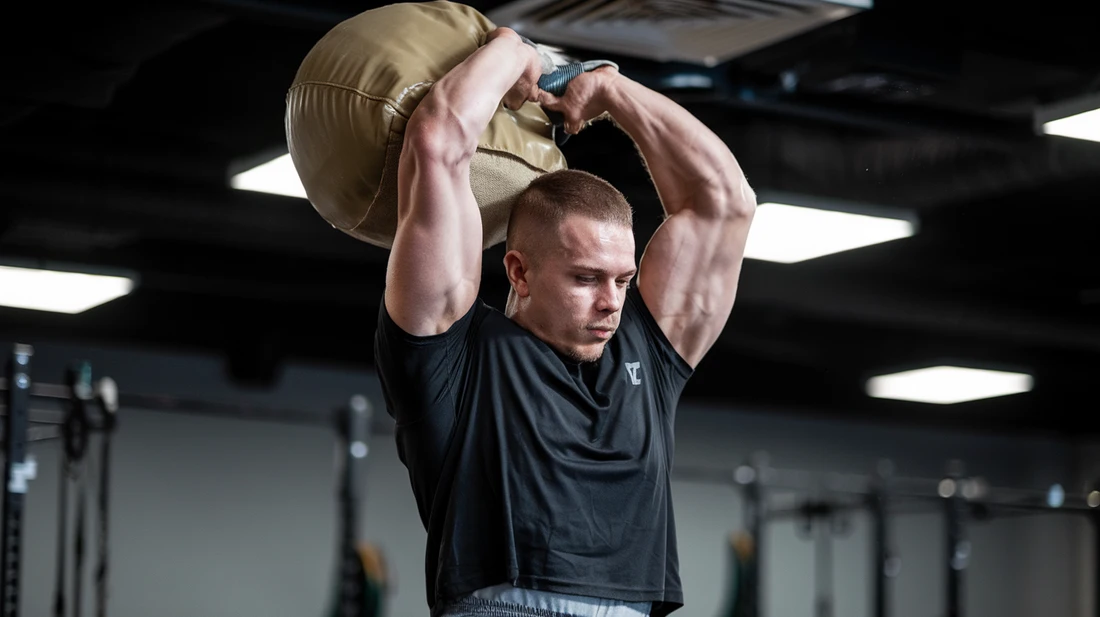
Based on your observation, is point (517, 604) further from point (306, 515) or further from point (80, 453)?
point (306, 515)

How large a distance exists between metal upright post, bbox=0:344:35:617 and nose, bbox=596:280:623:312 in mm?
2677

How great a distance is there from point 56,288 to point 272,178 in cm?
246

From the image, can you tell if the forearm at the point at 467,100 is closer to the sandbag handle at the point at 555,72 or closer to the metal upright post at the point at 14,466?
the sandbag handle at the point at 555,72

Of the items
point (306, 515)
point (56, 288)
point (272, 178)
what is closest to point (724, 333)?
point (306, 515)

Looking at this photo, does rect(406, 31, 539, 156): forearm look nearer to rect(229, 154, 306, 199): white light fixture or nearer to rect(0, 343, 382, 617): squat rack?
rect(0, 343, 382, 617): squat rack

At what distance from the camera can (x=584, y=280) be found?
219 centimetres

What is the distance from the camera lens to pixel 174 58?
5039 mm

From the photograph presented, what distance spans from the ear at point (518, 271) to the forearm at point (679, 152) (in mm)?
344

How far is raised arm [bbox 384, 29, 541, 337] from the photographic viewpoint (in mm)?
2080

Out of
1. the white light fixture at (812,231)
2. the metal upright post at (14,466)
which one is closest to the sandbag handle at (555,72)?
the metal upright post at (14,466)

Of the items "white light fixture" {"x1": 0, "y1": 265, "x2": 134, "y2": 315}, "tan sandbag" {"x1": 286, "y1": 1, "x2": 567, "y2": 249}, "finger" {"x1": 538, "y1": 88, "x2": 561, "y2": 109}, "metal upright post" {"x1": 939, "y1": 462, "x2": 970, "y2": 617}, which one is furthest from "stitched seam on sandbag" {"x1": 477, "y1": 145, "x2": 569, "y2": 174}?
"white light fixture" {"x1": 0, "y1": 265, "x2": 134, "y2": 315}

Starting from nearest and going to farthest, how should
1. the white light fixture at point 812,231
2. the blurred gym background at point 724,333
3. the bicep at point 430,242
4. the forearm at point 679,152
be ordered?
the bicep at point 430,242, the forearm at point 679,152, the blurred gym background at point 724,333, the white light fixture at point 812,231

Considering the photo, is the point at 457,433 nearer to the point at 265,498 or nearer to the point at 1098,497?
the point at 1098,497

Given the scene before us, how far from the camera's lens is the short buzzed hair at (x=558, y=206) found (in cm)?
221
